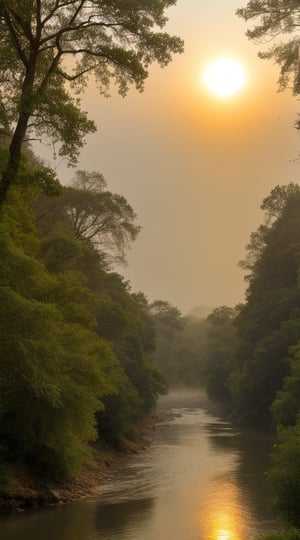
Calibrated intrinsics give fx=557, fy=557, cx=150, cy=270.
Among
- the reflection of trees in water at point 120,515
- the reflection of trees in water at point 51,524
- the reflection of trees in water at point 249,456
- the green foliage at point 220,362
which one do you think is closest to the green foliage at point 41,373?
the reflection of trees in water at point 51,524

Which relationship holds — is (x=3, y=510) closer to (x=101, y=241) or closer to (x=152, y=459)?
(x=152, y=459)

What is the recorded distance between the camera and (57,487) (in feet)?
93.9

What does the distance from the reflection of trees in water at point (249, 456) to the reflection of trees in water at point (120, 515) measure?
469 centimetres

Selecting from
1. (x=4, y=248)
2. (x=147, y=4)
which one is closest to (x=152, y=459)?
(x=4, y=248)

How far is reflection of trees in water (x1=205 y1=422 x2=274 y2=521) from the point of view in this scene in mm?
25766

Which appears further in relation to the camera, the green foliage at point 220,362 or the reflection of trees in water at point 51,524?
the green foliage at point 220,362

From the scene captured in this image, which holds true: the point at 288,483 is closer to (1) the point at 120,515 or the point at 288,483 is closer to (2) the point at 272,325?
(1) the point at 120,515

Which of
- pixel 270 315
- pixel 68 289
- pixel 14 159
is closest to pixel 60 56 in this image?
pixel 14 159

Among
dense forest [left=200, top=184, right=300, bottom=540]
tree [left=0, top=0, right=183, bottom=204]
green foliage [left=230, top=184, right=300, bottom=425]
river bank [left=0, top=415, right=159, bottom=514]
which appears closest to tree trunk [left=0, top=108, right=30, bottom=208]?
tree [left=0, top=0, right=183, bottom=204]

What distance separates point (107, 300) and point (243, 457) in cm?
1678

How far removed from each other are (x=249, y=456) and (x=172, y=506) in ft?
55.4

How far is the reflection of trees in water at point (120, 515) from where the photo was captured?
21.5m

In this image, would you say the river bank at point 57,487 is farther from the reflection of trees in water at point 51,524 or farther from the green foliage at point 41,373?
the green foliage at point 41,373

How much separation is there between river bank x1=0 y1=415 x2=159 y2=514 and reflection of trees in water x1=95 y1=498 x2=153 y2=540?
106 inches
